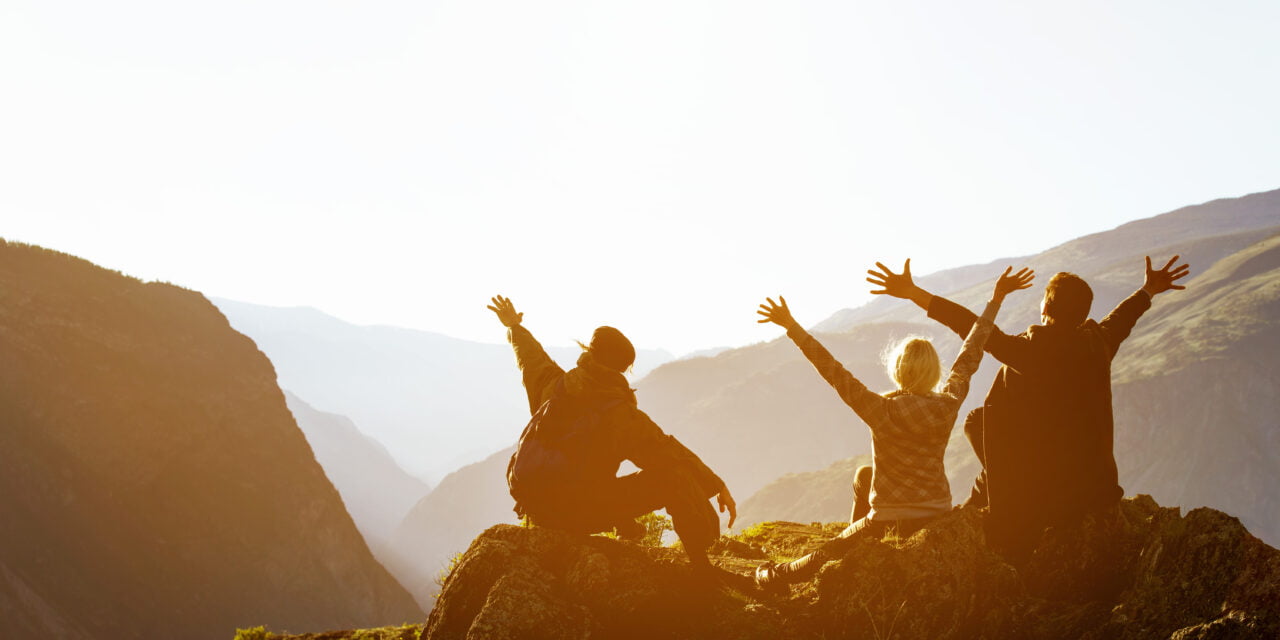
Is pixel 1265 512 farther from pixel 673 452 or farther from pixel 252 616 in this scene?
pixel 673 452

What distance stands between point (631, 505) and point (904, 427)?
2.29 m

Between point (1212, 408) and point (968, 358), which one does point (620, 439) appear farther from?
point (1212, 408)

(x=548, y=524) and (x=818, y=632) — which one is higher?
(x=548, y=524)

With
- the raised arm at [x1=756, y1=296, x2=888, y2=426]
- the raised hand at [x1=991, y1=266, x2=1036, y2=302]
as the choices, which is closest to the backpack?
the raised arm at [x1=756, y1=296, x2=888, y2=426]

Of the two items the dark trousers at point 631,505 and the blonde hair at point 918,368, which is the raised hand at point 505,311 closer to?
the dark trousers at point 631,505

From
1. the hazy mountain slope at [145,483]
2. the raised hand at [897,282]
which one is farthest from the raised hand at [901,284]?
the hazy mountain slope at [145,483]

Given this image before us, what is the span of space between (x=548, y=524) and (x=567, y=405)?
3.47ft

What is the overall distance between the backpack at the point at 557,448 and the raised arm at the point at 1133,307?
4.50 meters

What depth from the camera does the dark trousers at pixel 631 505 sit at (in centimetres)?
591

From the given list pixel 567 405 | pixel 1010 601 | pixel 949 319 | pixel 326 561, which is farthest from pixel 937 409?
pixel 326 561

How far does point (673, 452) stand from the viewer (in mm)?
6070

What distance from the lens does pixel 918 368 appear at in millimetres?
5836

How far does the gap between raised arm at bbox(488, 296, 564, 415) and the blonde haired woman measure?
80.5 inches

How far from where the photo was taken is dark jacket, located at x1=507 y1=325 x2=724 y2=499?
5.90m
